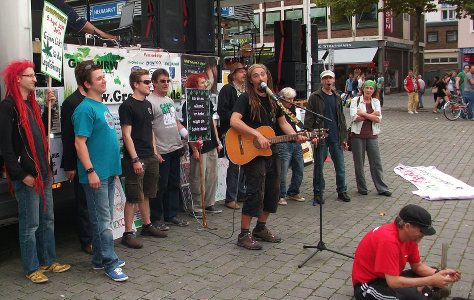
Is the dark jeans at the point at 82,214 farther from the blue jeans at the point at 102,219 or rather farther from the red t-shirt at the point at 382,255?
the red t-shirt at the point at 382,255

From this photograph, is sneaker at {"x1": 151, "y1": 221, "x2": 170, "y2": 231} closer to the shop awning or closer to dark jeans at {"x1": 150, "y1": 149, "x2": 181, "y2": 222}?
dark jeans at {"x1": 150, "y1": 149, "x2": 181, "y2": 222}

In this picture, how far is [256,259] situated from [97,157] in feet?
6.23

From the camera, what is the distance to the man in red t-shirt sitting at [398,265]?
3.54 metres

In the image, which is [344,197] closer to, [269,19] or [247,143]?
[247,143]

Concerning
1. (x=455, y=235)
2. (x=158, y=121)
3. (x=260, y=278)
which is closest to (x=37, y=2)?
(x=158, y=121)

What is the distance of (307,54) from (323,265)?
788 cm

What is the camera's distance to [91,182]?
4449 mm

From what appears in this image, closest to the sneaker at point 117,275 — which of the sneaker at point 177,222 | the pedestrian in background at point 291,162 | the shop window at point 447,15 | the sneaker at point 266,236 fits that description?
the sneaker at point 266,236

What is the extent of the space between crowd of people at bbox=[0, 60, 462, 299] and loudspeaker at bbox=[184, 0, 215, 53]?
56.9 inches

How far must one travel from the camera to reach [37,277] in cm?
456

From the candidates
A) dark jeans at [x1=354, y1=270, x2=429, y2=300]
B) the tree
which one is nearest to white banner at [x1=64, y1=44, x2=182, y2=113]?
dark jeans at [x1=354, y1=270, x2=429, y2=300]

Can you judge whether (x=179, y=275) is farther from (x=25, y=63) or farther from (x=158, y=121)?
(x=25, y=63)

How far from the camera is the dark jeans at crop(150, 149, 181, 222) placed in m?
6.13

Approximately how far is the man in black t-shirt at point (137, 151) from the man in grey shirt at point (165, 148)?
0.25 meters
